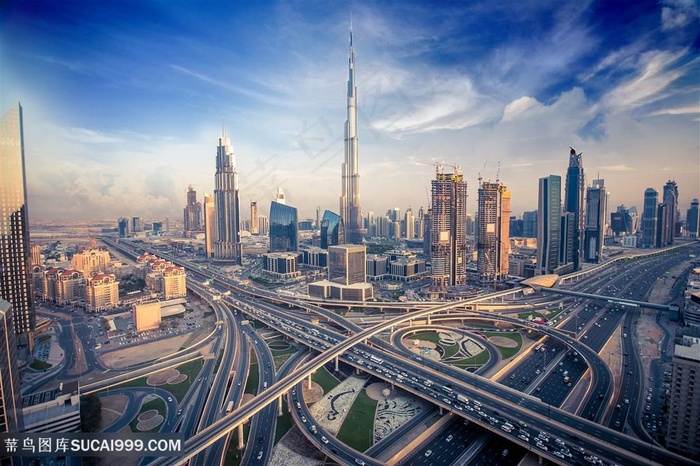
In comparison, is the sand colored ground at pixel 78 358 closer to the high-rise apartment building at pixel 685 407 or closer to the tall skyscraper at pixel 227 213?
the high-rise apartment building at pixel 685 407

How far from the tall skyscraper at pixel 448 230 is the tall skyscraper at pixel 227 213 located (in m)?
23.3

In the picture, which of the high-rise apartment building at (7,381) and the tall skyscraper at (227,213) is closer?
the high-rise apartment building at (7,381)

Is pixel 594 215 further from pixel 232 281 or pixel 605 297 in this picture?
pixel 232 281

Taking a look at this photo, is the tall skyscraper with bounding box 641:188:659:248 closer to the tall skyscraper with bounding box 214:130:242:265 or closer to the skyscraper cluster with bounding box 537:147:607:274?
the skyscraper cluster with bounding box 537:147:607:274

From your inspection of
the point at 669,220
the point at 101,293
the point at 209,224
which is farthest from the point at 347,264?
the point at 669,220

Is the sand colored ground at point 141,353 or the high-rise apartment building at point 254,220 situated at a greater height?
the high-rise apartment building at point 254,220

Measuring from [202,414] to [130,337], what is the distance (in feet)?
30.9

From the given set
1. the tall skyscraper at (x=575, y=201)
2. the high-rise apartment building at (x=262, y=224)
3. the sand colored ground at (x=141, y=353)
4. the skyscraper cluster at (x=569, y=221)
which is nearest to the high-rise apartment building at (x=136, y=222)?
the sand colored ground at (x=141, y=353)

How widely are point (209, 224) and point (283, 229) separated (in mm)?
9786

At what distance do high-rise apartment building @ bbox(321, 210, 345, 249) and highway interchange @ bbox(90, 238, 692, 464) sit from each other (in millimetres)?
20532

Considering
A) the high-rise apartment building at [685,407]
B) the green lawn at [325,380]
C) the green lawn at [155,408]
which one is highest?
the high-rise apartment building at [685,407]

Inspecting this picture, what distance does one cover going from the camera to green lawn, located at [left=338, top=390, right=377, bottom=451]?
10.2 m

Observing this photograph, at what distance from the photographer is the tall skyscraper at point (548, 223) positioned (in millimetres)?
30047

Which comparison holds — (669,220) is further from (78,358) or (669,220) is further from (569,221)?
(78,358)
